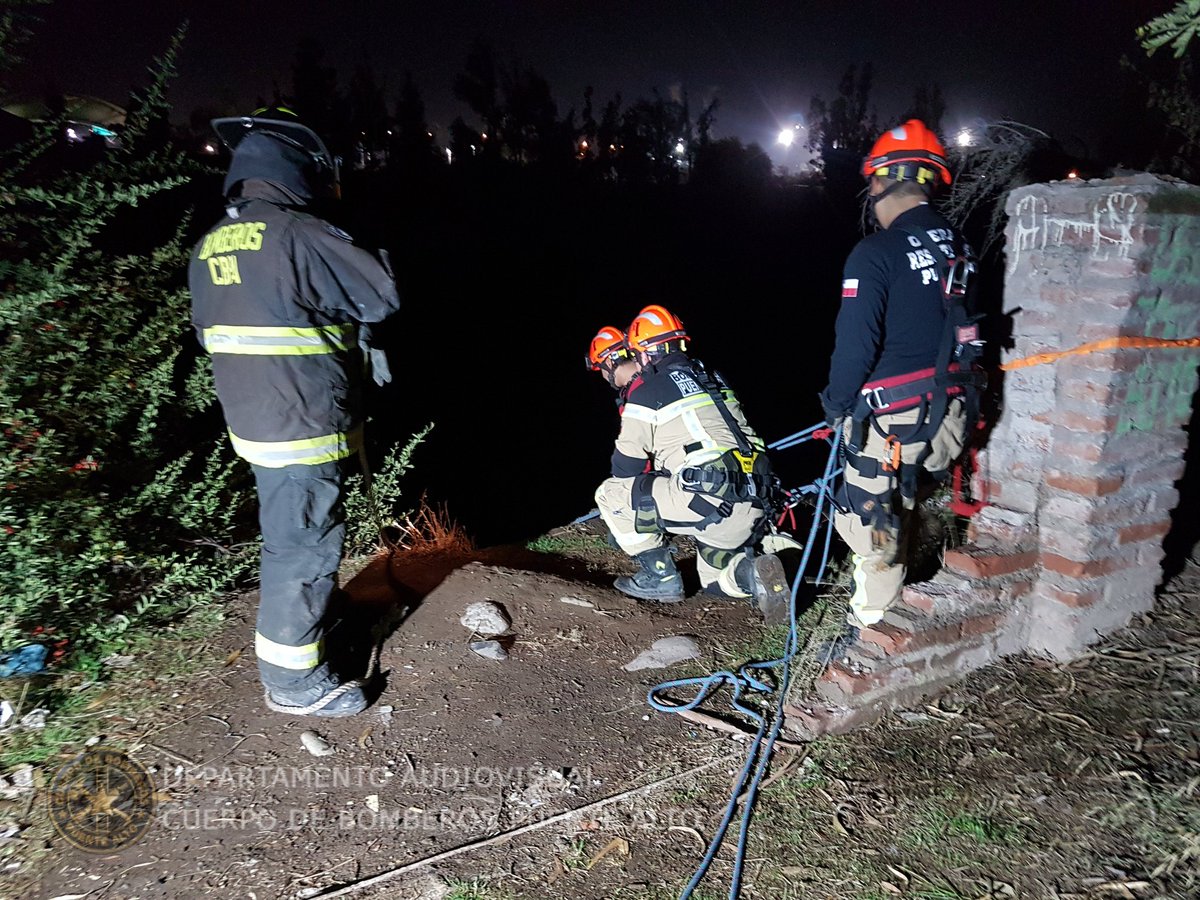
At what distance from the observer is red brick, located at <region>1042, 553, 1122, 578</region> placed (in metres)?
3.31

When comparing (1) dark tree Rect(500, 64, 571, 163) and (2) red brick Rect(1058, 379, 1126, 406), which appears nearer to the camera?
(2) red brick Rect(1058, 379, 1126, 406)

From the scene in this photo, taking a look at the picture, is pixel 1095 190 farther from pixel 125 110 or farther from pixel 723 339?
pixel 723 339

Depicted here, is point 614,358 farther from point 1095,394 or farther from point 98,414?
point 98,414

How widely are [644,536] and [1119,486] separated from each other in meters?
2.36

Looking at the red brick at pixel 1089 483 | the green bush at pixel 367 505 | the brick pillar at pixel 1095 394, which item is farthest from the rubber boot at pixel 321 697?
the red brick at pixel 1089 483

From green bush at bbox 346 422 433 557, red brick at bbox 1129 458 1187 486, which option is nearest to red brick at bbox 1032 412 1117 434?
red brick at bbox 1129 458 1187 486

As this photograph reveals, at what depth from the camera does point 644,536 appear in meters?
4.47

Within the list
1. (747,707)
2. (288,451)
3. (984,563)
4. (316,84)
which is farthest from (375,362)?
(316,84)

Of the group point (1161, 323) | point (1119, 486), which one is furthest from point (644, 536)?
point (1161, 323)

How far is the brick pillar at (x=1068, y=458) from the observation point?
3.10 meters

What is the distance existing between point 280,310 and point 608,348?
6.56ft

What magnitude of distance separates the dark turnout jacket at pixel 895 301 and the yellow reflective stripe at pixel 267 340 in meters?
2.18

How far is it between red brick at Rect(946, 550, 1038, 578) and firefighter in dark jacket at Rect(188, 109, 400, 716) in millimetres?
2679

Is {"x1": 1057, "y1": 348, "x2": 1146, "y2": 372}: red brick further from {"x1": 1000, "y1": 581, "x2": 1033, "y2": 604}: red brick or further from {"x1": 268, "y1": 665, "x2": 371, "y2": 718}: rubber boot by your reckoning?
{"x1": 268, "y1": 665, "x2": 371, "y2": 718}: rubber boot
